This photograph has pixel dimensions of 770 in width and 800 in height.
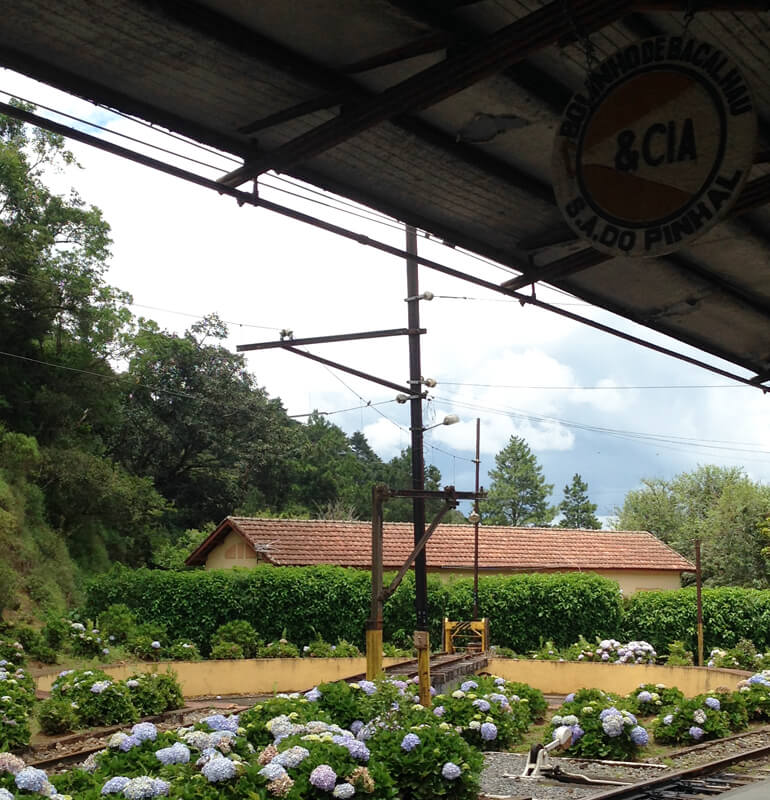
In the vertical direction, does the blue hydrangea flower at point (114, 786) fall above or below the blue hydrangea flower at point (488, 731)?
above

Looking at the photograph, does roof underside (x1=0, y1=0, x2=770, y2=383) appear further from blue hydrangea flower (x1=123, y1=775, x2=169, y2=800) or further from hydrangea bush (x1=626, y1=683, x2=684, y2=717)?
hydrangea bush (x1=626, y1=683, x2=684, y2=717)

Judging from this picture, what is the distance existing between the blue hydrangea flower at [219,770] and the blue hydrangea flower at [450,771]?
77.3 inches

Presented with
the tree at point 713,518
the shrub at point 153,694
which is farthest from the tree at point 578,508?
the shrub at point 153,694

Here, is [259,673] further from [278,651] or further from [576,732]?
[576,732]

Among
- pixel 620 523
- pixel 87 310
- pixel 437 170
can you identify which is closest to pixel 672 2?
pixel 437 170

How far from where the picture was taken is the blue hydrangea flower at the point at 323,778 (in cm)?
600

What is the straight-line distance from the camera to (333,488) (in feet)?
211

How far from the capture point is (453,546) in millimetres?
32500

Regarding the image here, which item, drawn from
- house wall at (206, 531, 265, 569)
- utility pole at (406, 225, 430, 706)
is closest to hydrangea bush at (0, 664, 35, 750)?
utility pole at (406, 225, 430, 706)

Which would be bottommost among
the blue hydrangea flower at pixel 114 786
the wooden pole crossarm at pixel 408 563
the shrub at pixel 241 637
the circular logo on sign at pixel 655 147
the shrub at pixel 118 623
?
the shrub at pixel 241 637

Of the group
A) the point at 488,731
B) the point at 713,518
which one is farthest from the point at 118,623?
the point at 713,518

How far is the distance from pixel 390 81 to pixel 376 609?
7.34 m

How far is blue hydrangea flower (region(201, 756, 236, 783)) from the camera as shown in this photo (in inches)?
231

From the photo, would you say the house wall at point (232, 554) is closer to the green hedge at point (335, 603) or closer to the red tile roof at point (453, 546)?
the red tile roof at point (453, 546)
